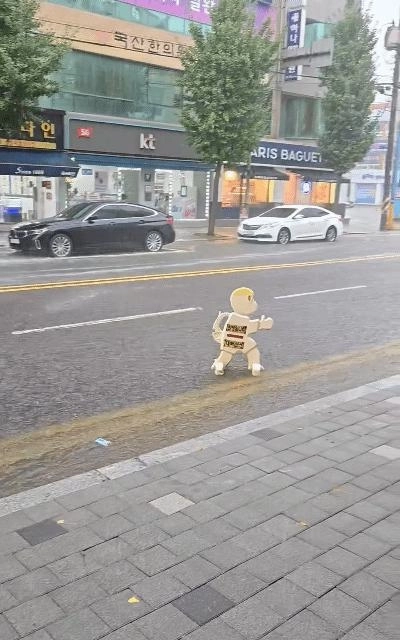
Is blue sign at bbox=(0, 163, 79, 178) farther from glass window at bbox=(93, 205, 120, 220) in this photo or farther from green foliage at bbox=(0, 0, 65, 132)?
glass window at bbox=(93, 205, 120, 220)

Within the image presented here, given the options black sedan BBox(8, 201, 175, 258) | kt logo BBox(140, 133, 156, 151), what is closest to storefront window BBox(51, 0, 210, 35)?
kt logo BBox(140, 133, 156, 151)

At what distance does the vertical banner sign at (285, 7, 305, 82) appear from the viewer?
31234 millimetres

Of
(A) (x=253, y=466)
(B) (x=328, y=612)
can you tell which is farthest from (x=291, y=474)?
(B) (x=328, y=612)

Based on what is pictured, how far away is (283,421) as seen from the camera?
508 centimetres

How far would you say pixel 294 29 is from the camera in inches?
1244

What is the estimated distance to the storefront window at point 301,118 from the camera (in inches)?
1375

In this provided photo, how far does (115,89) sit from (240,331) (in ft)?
73.4

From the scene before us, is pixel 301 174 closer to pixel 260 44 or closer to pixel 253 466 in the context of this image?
pixel 260 44

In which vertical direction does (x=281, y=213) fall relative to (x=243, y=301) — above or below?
above

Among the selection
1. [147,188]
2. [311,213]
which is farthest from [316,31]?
[311,213]

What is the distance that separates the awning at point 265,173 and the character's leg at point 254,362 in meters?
25.6

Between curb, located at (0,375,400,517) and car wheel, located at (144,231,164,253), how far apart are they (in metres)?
13.0

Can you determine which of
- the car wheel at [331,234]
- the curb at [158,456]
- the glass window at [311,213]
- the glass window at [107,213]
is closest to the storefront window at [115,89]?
the glass window at [311,213]

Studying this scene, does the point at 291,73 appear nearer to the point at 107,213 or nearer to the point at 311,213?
the point at 311,213
